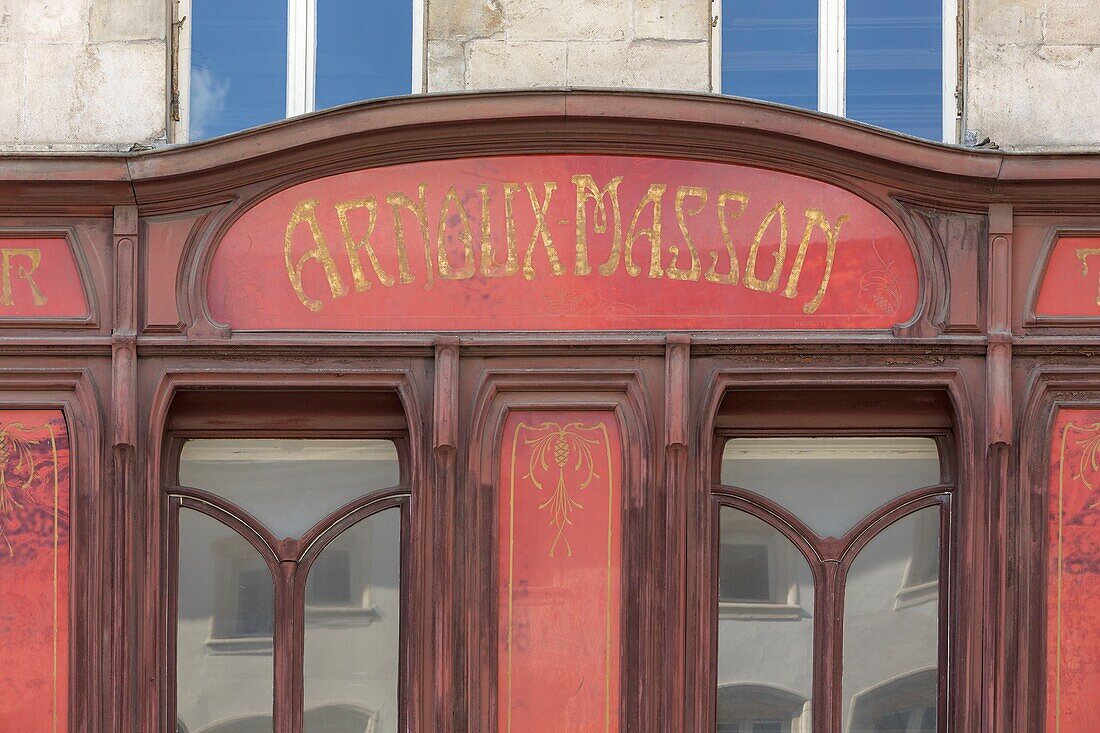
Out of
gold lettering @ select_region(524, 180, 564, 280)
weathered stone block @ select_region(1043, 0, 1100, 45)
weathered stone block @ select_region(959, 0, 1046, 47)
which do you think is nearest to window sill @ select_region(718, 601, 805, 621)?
gold lettering @ select_region(524, 180, 564, 280)

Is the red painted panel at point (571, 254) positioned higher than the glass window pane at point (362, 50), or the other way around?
the glass window pane at point (362, 50)

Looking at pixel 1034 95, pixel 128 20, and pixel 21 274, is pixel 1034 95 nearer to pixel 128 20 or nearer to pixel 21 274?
pixel 128 20

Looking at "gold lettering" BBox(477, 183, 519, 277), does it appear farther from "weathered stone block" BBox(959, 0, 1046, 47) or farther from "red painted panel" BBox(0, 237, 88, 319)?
"weathered stone block" BBox(959, 0, 1046, 47)

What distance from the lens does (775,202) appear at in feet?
18.7

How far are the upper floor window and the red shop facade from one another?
55cm

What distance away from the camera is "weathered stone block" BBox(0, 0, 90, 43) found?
19.3 feet

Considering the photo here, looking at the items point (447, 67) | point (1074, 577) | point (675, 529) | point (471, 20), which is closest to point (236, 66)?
point (447, 67)

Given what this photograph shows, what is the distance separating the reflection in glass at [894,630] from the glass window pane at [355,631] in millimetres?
1956

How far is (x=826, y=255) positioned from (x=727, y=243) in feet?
1.36

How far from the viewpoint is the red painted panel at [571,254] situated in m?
5.66

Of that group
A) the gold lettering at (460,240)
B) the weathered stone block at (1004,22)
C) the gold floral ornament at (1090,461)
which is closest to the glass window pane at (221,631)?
the gold lettering at (460,240)

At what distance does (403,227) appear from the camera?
5.68 m

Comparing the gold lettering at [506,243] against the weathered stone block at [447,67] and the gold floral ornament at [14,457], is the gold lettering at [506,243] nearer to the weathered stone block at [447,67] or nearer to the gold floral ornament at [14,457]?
the weathered stone block at [447,67]

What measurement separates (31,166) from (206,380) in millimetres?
1129
